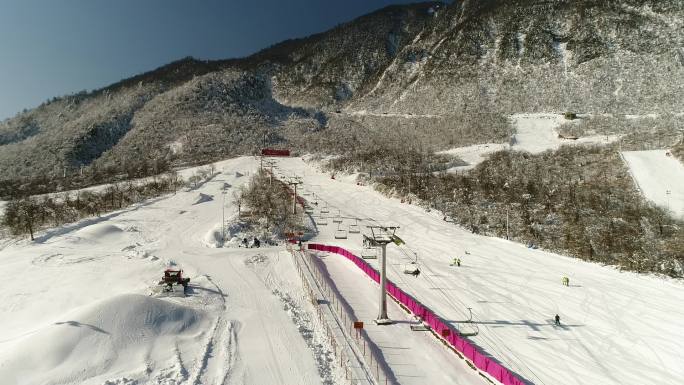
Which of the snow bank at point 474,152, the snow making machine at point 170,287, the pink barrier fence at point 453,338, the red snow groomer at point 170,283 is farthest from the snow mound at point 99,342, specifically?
the snow bank at point 474,152

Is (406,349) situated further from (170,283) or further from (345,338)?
(170,283)

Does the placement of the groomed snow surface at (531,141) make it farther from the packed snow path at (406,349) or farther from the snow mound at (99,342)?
the snow mound at (99,342)

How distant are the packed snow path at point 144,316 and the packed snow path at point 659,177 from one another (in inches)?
1755

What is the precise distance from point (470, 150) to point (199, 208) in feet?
194

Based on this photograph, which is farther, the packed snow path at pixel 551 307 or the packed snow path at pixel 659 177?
the packed snow path at pixel 659 177

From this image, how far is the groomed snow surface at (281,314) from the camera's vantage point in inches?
685

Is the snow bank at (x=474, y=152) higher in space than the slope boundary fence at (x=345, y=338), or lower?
higher

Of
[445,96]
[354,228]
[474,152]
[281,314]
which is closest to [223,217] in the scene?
[354,228]

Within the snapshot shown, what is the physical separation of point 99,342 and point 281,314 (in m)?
9.45

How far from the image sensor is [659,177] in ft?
177

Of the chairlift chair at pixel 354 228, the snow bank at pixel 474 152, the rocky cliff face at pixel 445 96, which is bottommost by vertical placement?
the chairlift chair at pixel 354 228

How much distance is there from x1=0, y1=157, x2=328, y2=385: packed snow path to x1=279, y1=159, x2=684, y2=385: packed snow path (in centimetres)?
965

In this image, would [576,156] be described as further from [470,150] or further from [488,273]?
[488,273]

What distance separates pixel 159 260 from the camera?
34.7 metres
